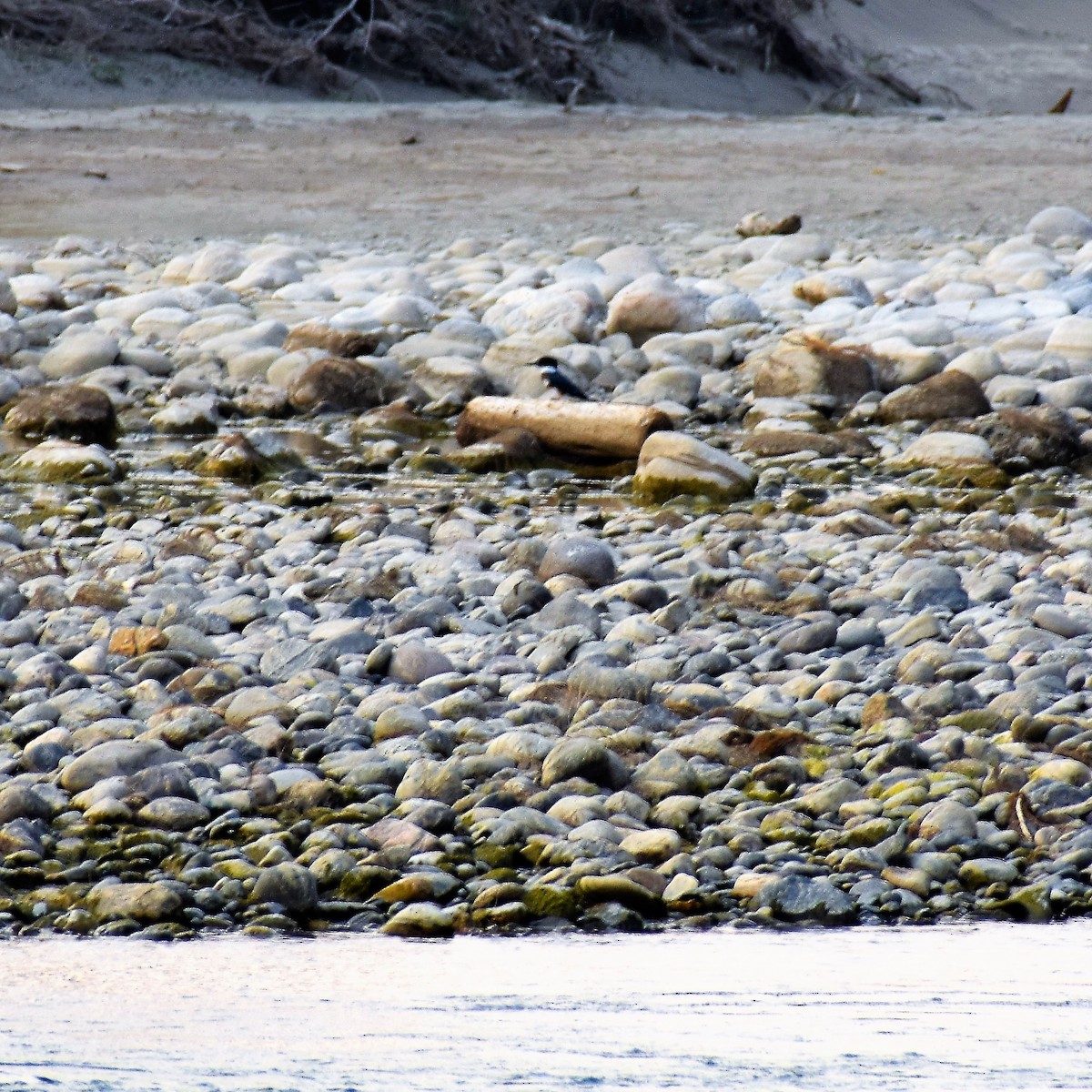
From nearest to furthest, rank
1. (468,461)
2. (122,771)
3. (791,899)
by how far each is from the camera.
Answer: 1. (791,899)
2. (122,771)
3. (468,461)

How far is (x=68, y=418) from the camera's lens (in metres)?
4.22

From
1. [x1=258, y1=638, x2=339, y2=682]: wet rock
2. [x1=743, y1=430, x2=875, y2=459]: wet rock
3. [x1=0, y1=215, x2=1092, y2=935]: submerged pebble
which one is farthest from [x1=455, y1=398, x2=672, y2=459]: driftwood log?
[x1=258, y1=638, x2=339, y2=682]: wet rock

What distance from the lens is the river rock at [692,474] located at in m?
3.68

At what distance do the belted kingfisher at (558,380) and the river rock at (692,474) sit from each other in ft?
2.34

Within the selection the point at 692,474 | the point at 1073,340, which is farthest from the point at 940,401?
the point at 692,474

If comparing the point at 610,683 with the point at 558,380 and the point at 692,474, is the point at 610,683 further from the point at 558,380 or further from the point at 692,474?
the point at 558,380

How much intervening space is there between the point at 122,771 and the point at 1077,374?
3.08m

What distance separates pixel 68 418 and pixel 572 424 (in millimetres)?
1329

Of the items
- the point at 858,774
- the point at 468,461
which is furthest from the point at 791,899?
the point at 468,461

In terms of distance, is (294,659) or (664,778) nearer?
(664,778)

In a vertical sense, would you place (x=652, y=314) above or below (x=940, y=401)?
above

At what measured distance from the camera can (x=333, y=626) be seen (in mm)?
2766

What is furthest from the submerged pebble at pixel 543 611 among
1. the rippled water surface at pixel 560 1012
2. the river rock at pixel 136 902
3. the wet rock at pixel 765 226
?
the wet rock at pixel 765 226

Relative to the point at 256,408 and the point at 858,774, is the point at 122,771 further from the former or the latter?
the point at 256,408
